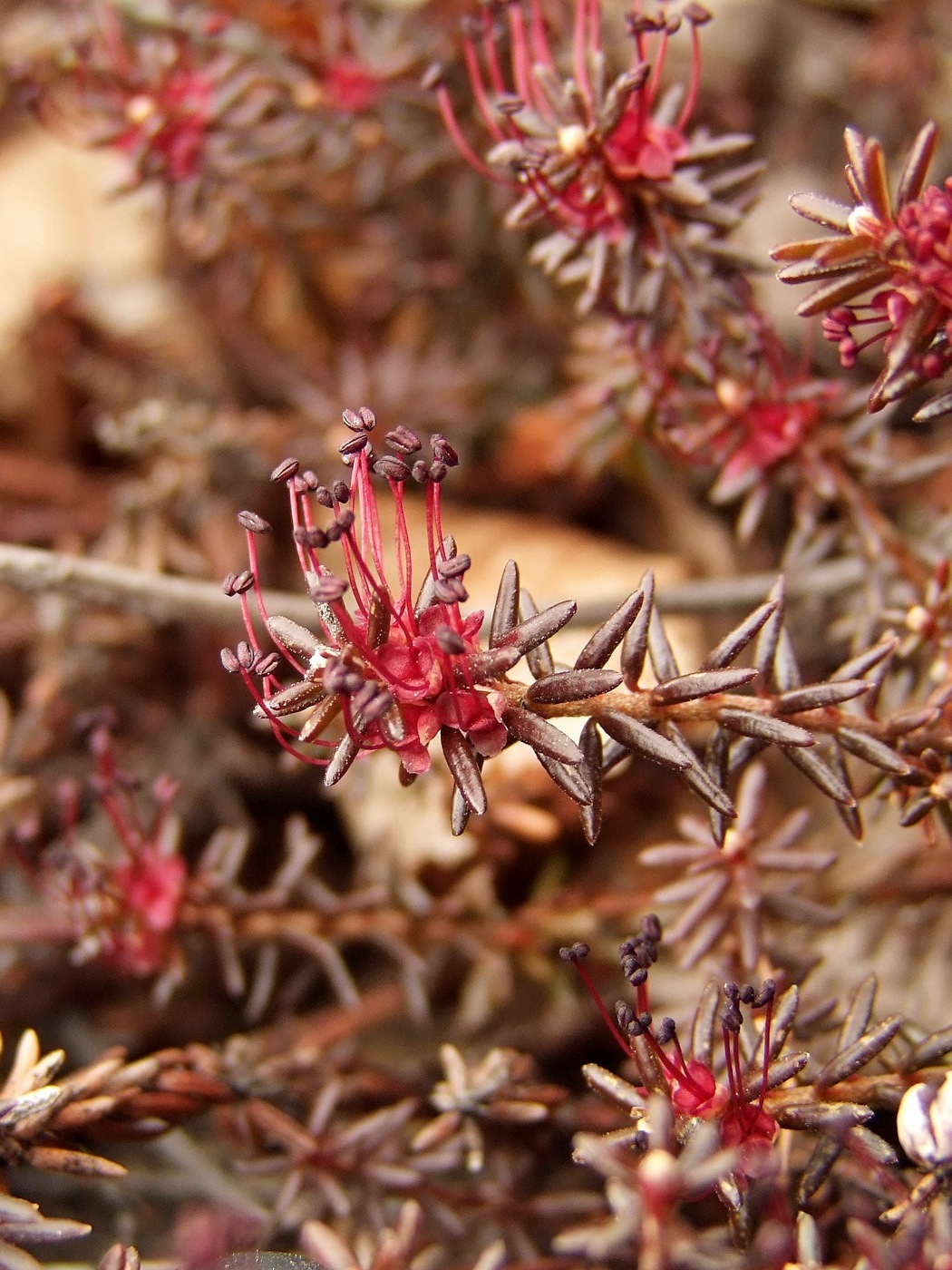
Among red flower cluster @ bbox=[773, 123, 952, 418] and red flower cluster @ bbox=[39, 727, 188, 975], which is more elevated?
red flower cluster @ bbox=[773, 123, 952, 418]

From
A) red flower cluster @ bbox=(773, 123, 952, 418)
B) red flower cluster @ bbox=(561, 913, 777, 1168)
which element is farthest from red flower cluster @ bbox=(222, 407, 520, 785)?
red flower cluster @ bbox=(773, 123, 952, 418)

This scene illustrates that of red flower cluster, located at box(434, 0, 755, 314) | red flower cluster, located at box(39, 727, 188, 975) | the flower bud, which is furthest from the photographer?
red flower cluster, located at box(39, 727, 188, 975)

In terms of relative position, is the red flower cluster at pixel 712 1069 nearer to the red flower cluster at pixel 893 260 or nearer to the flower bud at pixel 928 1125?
the flower bud at pixel 928 1125

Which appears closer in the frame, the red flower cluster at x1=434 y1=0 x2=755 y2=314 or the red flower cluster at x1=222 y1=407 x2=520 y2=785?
the red flower cluster at x1=222 y1=407 x2=520 y2=785

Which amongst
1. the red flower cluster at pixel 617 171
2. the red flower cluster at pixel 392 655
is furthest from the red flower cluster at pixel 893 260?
the red flower cluster at pixel 392 655

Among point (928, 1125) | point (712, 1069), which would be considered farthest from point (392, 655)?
point (928, 1125)

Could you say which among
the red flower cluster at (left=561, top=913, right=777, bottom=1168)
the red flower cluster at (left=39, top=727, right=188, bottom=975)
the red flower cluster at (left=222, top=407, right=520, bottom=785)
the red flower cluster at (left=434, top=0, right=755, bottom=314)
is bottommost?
the red flower cluster at (left=39, top=727, right=188, bottom=975)

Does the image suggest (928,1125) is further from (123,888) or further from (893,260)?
(123,888)

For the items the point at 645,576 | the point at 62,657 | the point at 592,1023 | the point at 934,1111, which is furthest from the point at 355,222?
the point at 934,1111

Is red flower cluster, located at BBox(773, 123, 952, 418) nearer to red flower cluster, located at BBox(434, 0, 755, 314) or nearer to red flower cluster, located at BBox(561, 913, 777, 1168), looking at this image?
red flower cluster, located at BBox(434, 0, 755, 314)
